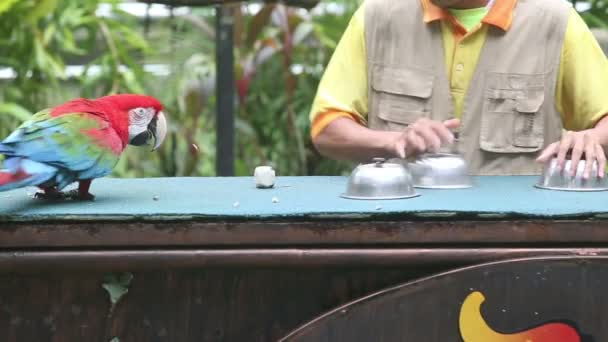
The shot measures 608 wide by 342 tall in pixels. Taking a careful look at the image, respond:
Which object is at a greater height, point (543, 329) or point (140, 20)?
point (140, 20)

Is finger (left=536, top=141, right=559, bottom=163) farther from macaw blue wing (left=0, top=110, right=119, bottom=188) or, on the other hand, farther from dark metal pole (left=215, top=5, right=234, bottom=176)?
dark metal pole (left=215, top=5, right=234, bottom=176)

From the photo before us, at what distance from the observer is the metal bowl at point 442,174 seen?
1627 mm

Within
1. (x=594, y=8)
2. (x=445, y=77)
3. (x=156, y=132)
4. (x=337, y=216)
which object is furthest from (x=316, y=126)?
(x=594, y=8)

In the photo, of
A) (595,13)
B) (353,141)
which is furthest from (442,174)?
(595,13)

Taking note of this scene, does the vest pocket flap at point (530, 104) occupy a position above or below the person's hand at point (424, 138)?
above

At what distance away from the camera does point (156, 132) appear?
1650mm

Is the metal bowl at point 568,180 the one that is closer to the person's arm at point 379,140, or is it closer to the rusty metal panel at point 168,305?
the person's arm at point 379,140

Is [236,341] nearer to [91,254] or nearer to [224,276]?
[224,276]

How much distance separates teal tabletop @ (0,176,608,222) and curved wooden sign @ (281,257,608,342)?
0.09m

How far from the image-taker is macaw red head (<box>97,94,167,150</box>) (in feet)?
5.28

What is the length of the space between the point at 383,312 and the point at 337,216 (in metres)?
0.14

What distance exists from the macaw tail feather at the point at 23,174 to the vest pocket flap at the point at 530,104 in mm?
1143

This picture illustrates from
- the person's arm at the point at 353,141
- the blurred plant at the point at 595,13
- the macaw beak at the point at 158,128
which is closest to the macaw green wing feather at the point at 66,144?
the macaw beak at the point at 158,128

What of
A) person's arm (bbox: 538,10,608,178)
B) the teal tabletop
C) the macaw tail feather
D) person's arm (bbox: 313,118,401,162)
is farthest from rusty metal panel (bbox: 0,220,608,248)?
person's arm (bbox: 538,10,608,178)
